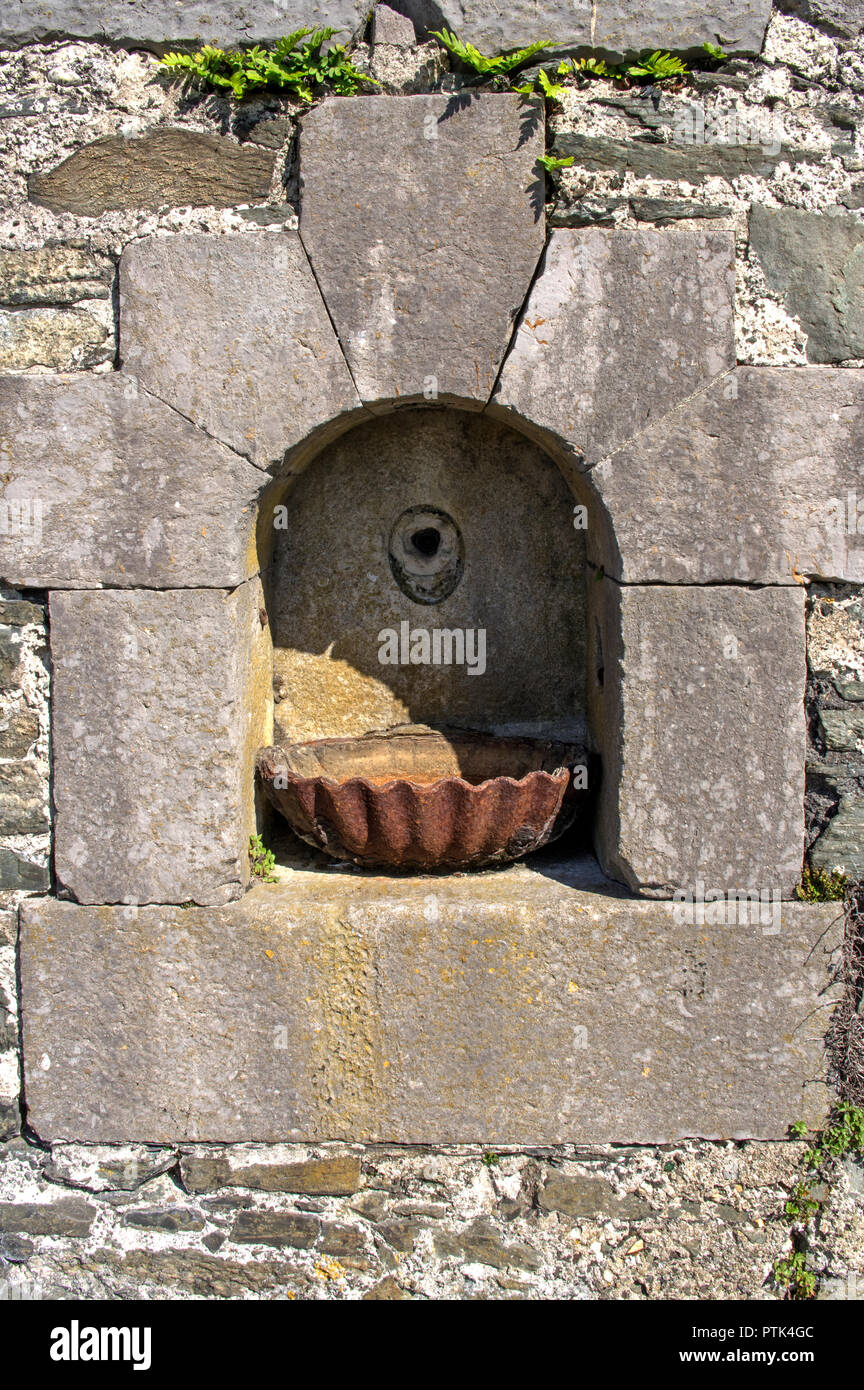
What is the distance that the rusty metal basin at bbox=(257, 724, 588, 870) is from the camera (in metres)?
2.42

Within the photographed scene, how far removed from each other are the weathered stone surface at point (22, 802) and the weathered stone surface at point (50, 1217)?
935mm

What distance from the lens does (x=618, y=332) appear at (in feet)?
7.58

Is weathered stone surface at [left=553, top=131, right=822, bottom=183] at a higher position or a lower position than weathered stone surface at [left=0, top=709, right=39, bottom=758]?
higher

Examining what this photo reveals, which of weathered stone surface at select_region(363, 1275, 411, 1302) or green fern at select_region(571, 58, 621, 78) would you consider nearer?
green fern at select_region(571, 58, 621, 78)

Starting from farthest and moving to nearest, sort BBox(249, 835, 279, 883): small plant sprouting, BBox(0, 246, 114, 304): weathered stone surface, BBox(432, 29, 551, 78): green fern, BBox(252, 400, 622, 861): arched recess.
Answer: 1. BBox(252, 400, 622, 861): arched recess
2. BBox(249, 835, 279, 883): small plant sprouting
3. BBox(0, 246, 114, 304): weathered stone surface
4. BBox(432, 29, 551, 78): green fern

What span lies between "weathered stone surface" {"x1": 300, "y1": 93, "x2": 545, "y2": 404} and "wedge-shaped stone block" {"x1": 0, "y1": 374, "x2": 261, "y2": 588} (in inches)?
18.7

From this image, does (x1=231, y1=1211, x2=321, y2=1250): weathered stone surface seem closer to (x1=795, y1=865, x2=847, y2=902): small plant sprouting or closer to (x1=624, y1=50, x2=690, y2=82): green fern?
(x1=795, y1=865, x2=847, y2=902): small plant sprouting

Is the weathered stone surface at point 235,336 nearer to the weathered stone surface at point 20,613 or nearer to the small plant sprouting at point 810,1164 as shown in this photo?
the weathered stone surface at point 20,613

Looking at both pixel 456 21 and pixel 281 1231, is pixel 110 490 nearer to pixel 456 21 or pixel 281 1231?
pixel 456 21

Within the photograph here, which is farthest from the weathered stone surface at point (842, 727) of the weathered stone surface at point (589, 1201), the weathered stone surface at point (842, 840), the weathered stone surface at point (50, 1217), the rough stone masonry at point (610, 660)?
the weathered stone surface at point (50, 1217)

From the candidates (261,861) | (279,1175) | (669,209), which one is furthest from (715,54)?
(279,1175)

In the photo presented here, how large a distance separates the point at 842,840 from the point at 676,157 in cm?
169

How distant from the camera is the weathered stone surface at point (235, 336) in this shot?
2326 millimetres

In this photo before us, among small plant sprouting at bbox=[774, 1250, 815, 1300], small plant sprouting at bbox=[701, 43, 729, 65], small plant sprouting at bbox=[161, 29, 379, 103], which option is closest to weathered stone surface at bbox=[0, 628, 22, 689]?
small plant sprouting at bbox=[161, 29, 379, 103]
